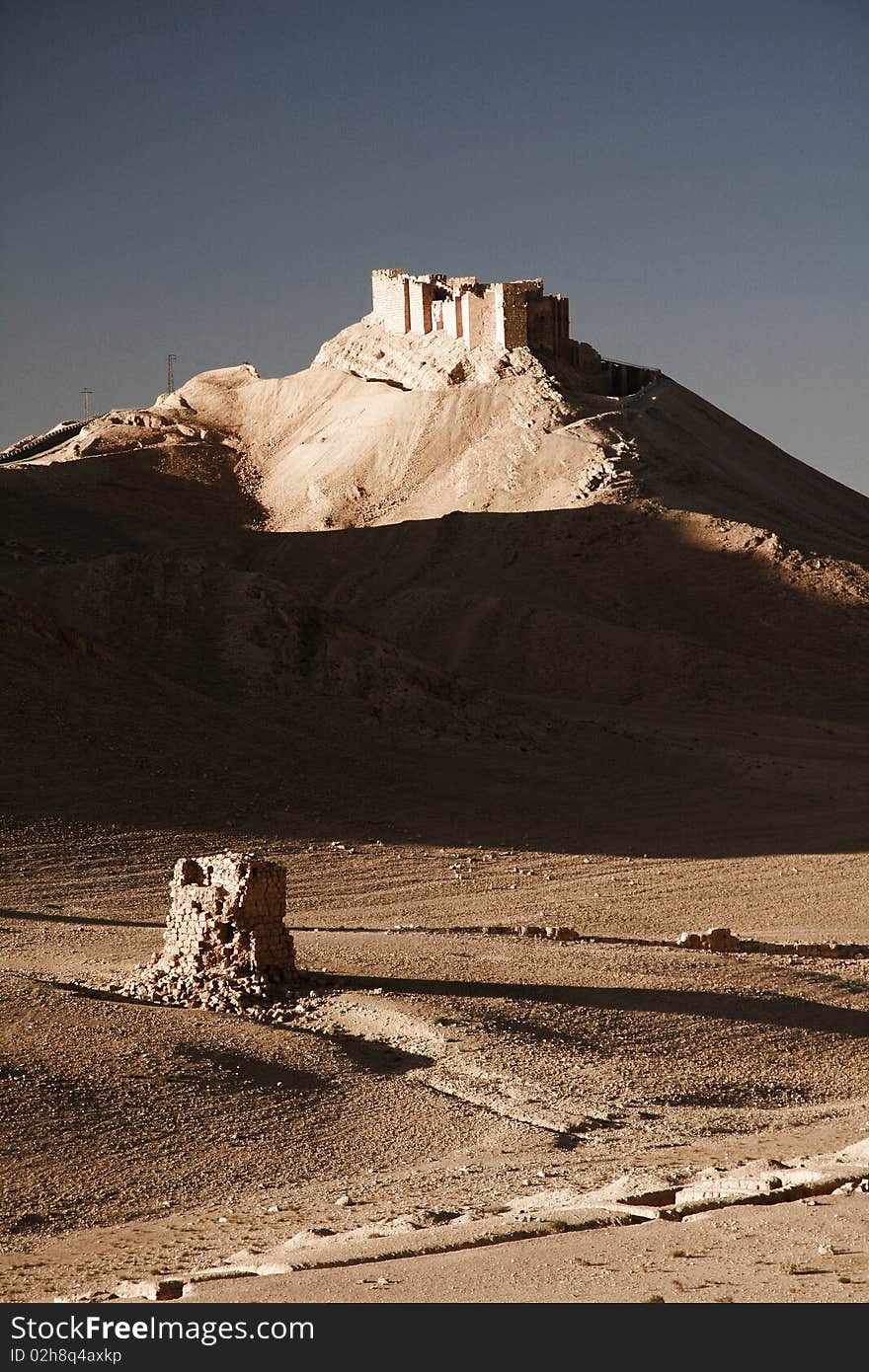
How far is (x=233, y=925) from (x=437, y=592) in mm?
31928

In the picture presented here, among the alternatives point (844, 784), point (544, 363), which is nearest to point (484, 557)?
point (544, 363)

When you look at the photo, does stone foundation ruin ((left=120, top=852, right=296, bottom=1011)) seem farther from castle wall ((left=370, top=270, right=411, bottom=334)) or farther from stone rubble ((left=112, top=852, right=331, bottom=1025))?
castle wall ((left=370, top=270, right=411, bottom=334))

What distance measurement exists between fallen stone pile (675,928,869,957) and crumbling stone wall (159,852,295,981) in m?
4.89

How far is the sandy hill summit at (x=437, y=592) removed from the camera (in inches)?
1070

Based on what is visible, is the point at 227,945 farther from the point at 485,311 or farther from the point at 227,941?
the point at 485,311

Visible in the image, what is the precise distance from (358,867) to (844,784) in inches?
449

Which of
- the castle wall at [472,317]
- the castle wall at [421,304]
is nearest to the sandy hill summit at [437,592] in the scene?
the castle wall at [472,317]

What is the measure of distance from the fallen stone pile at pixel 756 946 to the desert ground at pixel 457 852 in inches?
5.7

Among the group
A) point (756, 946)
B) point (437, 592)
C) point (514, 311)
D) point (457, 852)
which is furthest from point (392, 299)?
point (756, 946)


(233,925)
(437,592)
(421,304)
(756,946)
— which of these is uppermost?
(421,304)

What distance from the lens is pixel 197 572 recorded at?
3400 centimetres

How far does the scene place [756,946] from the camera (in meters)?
17.6

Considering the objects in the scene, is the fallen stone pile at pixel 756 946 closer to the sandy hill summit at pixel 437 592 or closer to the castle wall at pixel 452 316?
the sandy hill summit at pixel 437 592

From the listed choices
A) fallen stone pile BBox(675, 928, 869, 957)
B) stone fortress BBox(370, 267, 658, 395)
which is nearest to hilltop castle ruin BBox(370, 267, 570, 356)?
stone fortress BBox(370, 267, 658, 395)
